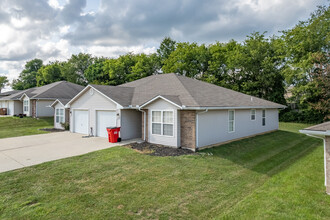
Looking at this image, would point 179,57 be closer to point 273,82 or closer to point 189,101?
point 273,82

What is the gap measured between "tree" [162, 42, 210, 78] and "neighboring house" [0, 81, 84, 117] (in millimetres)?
17288

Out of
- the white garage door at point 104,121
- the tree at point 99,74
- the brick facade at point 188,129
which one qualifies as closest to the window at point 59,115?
the white garage door at point 104,121

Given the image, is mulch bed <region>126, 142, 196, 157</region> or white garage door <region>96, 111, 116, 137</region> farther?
white garage door <region>96, 111, 116, 137</region>

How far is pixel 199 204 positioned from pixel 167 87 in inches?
409

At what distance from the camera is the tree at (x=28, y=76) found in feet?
202

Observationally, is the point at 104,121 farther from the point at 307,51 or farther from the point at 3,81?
the point at 3,81

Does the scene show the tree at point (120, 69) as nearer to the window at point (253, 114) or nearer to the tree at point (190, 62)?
the tree at point (190, 62)

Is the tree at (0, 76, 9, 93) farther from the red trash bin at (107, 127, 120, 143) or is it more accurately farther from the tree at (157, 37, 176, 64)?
the red trash bin at (107, 127, 120, 143)

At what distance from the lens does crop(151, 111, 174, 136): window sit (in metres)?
10.9

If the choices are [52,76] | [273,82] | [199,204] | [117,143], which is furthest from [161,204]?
[52,76]

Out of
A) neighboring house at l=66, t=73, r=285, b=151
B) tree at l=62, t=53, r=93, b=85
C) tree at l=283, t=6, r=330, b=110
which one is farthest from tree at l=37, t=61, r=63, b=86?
tree at l=283, t=6, r=330, b=110

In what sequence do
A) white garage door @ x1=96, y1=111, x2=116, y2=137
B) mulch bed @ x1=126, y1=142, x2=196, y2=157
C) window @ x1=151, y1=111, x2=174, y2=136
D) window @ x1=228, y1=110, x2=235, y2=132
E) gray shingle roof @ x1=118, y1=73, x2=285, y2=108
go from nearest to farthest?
mulch bed @ x1=126, y1=142, x2=196, y2=157, window @ x1=151, y1=111, x2=174, y2=136, gray shingle roof @ x1=118, y1=73, x2=285, y2=108, window @ x1=228, y1=110, x2=235, y2=132, white garage door @ x1=96, y1=111, x2=116, y2=137

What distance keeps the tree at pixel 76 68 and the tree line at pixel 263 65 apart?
5.63 metres

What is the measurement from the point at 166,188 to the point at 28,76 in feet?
238
